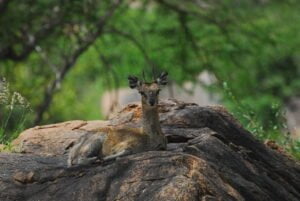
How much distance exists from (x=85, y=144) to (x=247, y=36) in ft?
44.3

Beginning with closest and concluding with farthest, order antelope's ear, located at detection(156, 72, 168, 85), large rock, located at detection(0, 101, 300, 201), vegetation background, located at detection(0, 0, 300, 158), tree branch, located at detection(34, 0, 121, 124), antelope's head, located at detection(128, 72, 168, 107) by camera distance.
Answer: large rock, located at detection(0, 101, 300, 201) < antelope's head, located at detection(128, 72, 168, 107) < antelope's ear, located at detection(156, 72, 168, 85) < tree branch, located at detection(34, 0, 121, 124) < vegetation background, located at detection(0, 0, 300, 158)

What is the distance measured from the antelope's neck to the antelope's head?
0.33 feet

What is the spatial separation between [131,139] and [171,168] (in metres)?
1.39

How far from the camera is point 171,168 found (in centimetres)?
786

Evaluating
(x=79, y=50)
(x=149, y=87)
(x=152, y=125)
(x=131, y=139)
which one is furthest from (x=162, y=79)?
(x=79, y=50)

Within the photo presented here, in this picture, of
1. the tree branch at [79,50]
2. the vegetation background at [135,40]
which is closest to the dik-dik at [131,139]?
the vegetation background at [135,40]

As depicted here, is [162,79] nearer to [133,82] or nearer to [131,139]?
[133,82]

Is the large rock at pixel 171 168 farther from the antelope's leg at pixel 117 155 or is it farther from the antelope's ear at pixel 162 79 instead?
the antelope's ear at pixel 162 79

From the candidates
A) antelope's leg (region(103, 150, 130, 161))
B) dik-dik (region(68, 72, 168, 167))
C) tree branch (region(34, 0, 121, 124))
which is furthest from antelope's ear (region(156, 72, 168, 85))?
tree branch (region(34, 0, 121, 124))

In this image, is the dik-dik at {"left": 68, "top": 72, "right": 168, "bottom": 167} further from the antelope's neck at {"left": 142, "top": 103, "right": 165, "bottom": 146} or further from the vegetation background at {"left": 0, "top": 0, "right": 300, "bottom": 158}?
the vegetation background at {"left": 0, "top": 0, "right": 300, "bottom": 158}

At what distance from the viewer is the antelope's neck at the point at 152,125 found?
9.20 metres

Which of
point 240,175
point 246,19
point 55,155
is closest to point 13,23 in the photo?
point 246,19

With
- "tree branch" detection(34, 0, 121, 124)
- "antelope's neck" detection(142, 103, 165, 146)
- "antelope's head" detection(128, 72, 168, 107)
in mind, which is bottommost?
"antelope's neck" detection(142, 103, 165, 146)

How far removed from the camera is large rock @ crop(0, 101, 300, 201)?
25.5 feet
